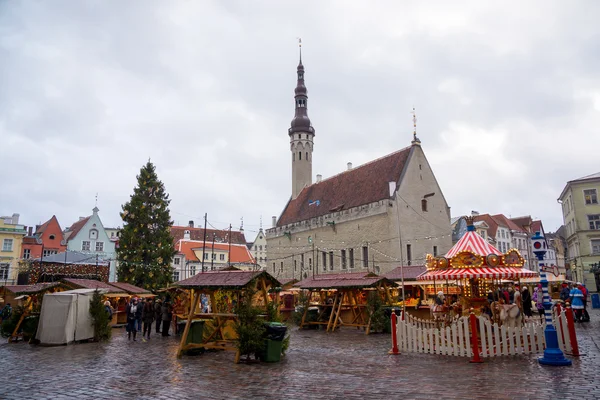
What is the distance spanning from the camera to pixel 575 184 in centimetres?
4222

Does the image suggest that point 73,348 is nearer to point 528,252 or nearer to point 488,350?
point 488,350

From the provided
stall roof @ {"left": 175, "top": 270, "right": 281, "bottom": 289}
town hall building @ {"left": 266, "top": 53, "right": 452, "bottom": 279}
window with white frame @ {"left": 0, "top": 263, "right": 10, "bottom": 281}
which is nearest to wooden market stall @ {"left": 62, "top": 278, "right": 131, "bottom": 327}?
stall roof @ {"left": 175, "top": 270, "right": 281, "bottom": 289}

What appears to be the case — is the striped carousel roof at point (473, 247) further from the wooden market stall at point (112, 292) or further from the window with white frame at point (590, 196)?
the window with white frame at point (590, 196)

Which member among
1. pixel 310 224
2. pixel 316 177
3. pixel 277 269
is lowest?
pixel 277 269

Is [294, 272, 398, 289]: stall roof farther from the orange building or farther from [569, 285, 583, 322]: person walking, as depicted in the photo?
the orange building

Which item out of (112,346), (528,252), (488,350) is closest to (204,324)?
(112,346)

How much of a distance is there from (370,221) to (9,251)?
119 ft

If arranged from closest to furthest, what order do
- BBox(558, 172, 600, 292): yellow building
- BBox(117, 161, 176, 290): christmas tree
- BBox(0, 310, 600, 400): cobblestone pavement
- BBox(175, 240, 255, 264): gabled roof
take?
1. BBox(0, 310, 600, 400): cobblestone pavement
2. BBox(117, 161, 176, 290): christmas tree
3. BBox(558, 172, 600, 292): yellow building
4. BBox(175, 240, 255, 264): gabled roof

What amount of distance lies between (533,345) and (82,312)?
1544 centimetres

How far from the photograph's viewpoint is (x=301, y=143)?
185 feet

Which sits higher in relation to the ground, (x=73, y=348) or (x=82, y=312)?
(x=82, y=312)

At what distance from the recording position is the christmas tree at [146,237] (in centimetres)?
3509

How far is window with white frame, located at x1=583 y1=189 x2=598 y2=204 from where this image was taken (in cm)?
4116

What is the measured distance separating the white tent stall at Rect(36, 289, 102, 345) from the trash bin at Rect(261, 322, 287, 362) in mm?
8787
